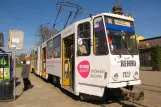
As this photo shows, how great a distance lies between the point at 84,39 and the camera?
28.8 ft

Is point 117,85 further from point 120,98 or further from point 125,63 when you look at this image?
point 120,98

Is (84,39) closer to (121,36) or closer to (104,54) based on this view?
(104,54)

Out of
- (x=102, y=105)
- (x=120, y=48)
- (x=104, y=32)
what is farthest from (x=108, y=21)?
(x=102, y=105)

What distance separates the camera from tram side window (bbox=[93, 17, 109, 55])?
7.98 m

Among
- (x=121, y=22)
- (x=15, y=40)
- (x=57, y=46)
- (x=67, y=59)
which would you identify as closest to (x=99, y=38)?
(x=121, y=22)

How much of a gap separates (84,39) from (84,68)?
1156 millimetres

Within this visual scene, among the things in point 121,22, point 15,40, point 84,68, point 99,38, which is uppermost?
point 121,22

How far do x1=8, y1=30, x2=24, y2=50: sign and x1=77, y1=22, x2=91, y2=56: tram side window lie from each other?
3.16m

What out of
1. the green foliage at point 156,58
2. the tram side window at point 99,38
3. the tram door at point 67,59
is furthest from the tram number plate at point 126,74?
the green foliage at point 156,58

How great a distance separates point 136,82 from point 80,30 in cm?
306

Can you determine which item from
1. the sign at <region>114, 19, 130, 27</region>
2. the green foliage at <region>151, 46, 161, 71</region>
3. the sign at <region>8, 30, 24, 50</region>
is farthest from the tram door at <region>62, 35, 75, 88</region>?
the green foliage at <region>151, 46, 161, 71</region>

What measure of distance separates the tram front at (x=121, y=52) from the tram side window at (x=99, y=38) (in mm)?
148

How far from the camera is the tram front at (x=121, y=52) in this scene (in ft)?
25.6

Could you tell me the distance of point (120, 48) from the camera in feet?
27.1
